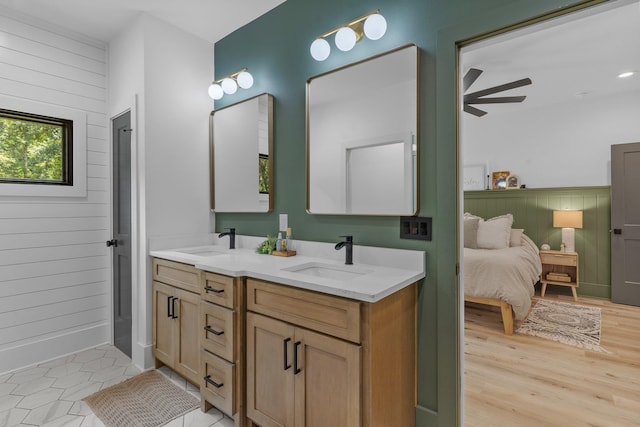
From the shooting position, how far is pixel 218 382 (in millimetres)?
1850

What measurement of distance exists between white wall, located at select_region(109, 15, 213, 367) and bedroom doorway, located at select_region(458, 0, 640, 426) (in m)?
2.24

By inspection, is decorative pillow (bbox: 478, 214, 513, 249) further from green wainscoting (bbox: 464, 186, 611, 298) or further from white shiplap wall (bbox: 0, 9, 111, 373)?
white shiplap wall (bbox: 0, 9, 111, 373)

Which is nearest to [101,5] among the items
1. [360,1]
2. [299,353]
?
[360,1]

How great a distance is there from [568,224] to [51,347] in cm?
608

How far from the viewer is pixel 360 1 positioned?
1.96m

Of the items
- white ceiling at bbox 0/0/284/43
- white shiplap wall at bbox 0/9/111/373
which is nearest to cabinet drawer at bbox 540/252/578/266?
white ceiling at bbox 0/0/284/43

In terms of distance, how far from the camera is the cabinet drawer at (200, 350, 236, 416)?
1.76 m

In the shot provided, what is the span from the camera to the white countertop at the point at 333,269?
1385mm

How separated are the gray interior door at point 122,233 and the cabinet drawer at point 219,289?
3.97ft

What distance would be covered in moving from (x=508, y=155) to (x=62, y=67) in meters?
5.77

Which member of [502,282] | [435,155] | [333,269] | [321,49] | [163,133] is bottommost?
[502,282]

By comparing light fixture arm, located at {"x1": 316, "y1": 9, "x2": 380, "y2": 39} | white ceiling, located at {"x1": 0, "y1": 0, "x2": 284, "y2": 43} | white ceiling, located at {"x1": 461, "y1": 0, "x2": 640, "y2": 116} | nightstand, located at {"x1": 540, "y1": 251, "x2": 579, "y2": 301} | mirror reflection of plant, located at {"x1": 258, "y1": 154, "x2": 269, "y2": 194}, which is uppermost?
white ceiling, located at {"x1": 0, "y1": 0, "x2": 284, "y2": 43}

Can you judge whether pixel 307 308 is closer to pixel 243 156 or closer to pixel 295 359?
pixel 295 359

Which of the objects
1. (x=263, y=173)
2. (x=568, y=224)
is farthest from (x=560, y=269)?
(x=263, y=173)
